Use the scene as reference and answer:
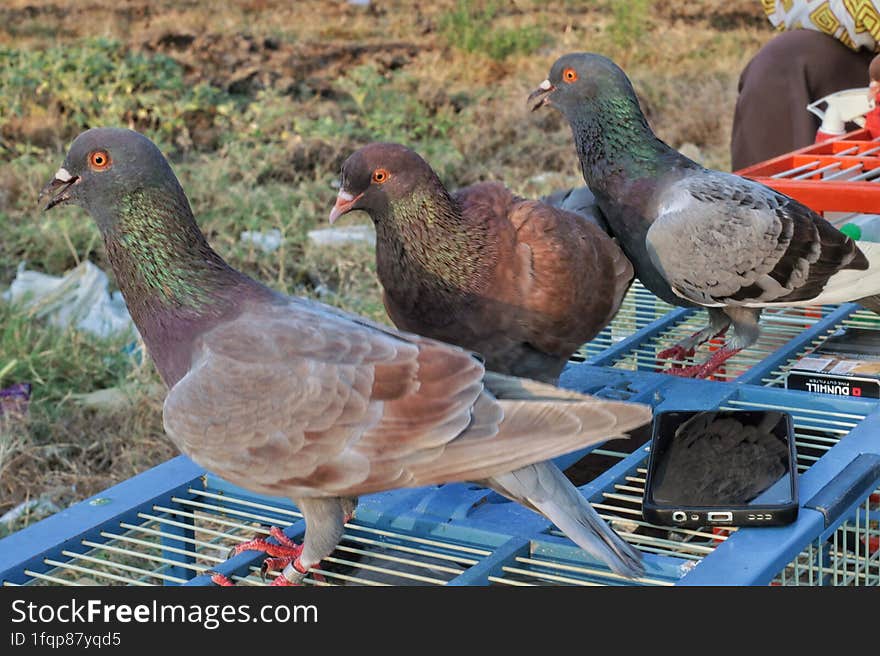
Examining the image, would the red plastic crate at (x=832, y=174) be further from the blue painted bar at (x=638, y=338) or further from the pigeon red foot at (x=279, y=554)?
the pigeon red foot at (x=279, y=554)

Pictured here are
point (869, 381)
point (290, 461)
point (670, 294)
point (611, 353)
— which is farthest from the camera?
point (670, 294)

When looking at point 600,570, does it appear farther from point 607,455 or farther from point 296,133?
point 296,133

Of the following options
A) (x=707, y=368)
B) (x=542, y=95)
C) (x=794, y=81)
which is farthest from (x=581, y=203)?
(x=794, y=81)

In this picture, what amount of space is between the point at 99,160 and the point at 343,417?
45 centimetres

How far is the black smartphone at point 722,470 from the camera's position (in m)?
1.28

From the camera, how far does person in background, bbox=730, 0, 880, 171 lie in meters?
3.57

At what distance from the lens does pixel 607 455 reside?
5.33ft

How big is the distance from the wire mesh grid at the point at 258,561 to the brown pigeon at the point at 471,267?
1.25 feet

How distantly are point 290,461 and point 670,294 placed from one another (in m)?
1.07

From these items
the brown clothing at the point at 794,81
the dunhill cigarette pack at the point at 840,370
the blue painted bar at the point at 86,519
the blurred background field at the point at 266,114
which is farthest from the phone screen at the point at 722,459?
the brown clothing at the point at 794,81

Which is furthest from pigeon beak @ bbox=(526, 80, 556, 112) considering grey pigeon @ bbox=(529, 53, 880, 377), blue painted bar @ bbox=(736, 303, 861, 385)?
blue painted bar @ bbox=(736, 303, 861, 385)

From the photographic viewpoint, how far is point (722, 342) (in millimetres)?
2330

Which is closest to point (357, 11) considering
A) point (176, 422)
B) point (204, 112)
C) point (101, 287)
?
point (204, 112)

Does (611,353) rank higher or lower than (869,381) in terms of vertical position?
higher
